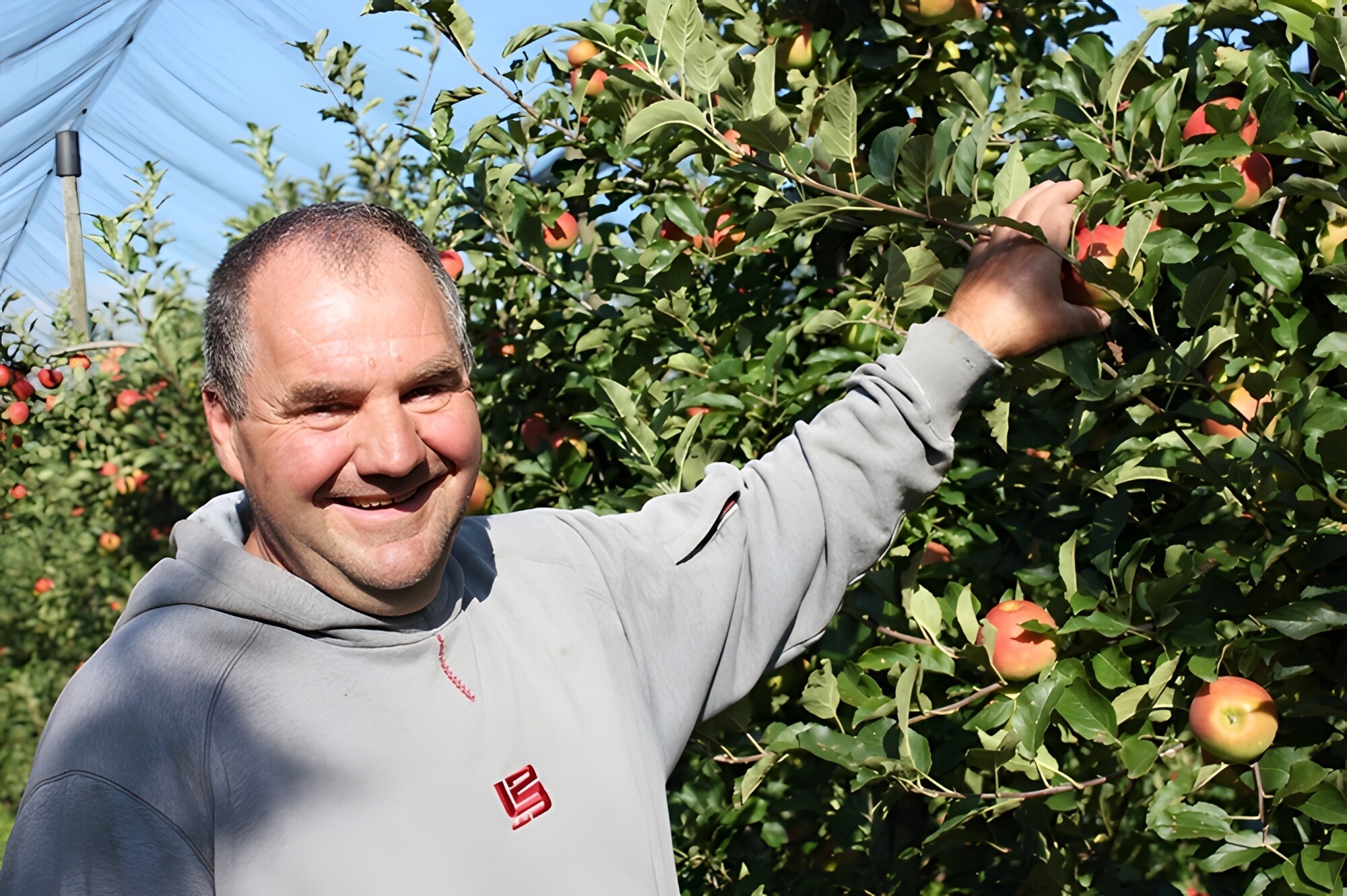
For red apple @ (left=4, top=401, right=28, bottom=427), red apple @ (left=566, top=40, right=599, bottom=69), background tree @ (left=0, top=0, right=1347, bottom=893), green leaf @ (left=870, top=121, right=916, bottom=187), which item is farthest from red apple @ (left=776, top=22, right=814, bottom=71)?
red apple @ (left=4, top=401, right=28, bottom=427)

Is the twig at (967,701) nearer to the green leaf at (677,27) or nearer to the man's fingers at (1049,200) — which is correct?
the man's fingers at (1049,200)

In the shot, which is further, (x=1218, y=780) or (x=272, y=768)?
(x=1218, y=780)

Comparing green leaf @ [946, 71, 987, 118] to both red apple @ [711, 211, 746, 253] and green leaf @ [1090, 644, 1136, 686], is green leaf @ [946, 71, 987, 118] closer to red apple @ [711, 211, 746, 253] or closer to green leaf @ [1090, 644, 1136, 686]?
red apple @ [711, 211, 746, 253]

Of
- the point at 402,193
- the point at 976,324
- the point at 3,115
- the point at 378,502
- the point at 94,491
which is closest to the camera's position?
the point at 378,502

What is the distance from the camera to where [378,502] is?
105cm

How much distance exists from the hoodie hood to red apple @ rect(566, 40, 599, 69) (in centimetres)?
144

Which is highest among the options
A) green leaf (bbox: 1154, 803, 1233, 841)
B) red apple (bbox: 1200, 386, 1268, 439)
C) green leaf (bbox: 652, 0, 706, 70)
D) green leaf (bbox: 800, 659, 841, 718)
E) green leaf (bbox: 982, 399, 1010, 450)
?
green leaf (bbox: 652, 0, 706, 70)

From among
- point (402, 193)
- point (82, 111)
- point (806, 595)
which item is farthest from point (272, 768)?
point (82, 111)

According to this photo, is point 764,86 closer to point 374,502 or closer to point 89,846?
point 374,502

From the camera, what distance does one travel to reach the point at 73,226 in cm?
378

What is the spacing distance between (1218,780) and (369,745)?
1.06 m

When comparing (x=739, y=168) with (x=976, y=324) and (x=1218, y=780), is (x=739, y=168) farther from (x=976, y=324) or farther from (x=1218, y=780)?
(x=1218, y=780)

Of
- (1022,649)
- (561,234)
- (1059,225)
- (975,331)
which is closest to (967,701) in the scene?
(1022,649)

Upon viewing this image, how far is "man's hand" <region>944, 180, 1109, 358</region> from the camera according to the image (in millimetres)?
1258
